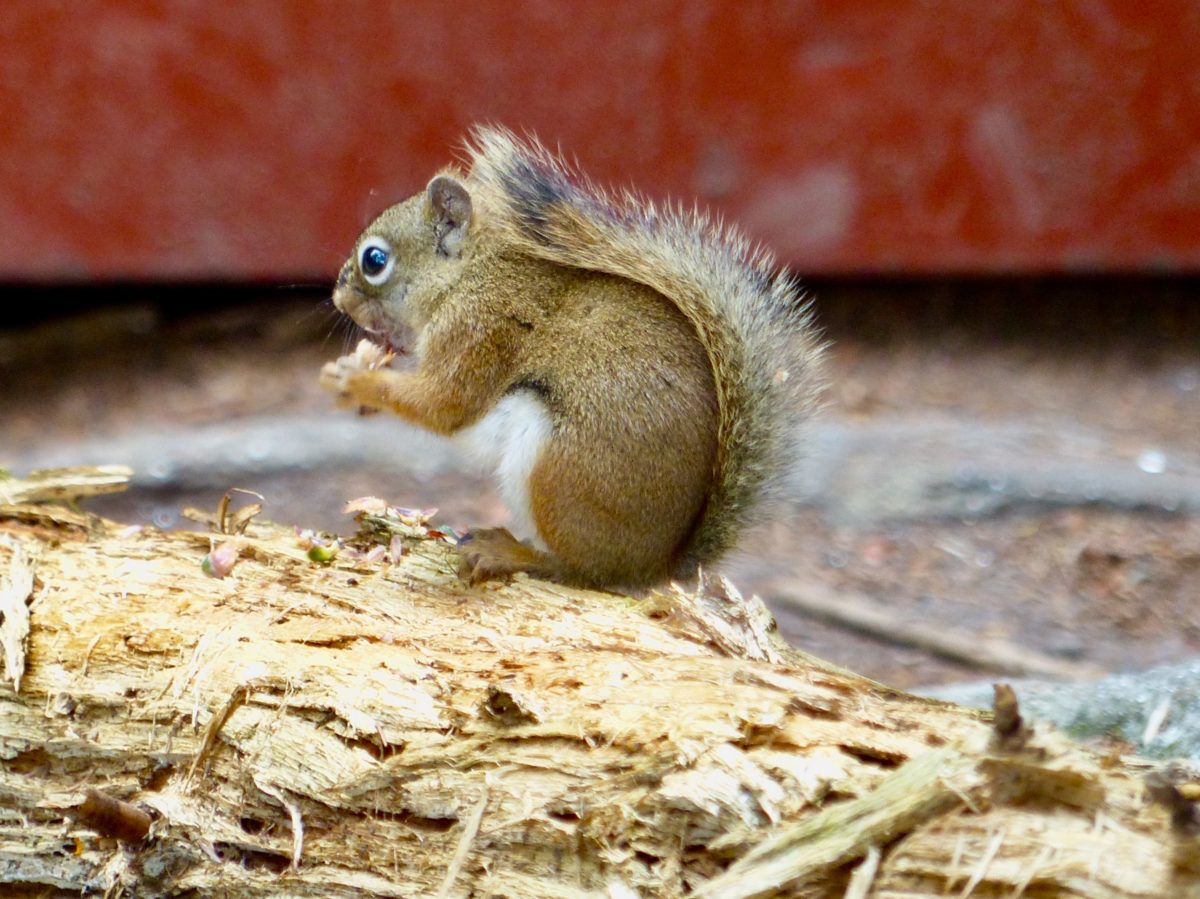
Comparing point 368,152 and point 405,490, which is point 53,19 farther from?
point 405,490

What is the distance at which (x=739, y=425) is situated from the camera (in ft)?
7.95

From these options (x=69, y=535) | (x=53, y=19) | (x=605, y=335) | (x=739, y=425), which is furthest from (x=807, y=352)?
(x=53, y=19)

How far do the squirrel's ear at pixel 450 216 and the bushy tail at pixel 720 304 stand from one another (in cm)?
12

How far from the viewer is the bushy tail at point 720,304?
243 cm

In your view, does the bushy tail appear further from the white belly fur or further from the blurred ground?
the blurred ground

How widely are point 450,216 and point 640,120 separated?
2.30 meters

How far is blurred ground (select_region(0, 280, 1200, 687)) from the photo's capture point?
3.98 m

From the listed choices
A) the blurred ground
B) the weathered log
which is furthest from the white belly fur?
the blurred ground

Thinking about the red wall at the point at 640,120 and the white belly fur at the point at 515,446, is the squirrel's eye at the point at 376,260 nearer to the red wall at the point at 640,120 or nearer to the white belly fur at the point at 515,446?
the white belly fur at the point at 515,446

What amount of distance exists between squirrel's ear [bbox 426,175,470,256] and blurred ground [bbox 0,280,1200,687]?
1113 mm

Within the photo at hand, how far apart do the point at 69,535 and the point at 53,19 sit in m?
2.91

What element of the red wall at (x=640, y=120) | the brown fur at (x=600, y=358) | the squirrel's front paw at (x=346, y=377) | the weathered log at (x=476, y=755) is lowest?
the weathered log at (x=476, y=755)

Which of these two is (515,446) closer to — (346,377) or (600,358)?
(600,358)

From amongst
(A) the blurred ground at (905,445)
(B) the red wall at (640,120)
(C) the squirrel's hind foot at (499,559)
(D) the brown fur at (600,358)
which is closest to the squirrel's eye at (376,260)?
(D) the brown fur at (600,358)
